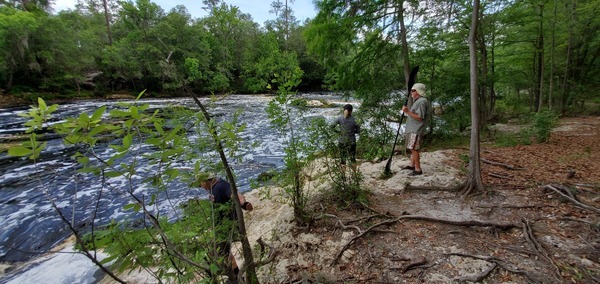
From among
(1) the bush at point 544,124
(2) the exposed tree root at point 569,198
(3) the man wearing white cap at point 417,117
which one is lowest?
(2) the exposed tree root at point 569,198

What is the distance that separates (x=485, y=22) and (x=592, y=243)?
25.8 feet

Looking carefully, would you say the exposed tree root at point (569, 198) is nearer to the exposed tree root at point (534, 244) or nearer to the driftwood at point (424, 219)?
the exposed tree root at point (534, 244)

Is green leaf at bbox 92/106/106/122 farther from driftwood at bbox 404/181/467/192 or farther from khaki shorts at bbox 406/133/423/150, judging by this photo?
khaki shorts at bbox 406/133/423/150

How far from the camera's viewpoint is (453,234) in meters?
3.54

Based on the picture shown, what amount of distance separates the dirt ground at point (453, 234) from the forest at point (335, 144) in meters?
0.03

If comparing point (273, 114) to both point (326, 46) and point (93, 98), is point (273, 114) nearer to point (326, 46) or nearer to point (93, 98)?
point (326, 46)

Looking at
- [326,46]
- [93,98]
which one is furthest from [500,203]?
[93,98]

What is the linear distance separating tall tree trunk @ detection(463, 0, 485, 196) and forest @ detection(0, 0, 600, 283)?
0.07 ft

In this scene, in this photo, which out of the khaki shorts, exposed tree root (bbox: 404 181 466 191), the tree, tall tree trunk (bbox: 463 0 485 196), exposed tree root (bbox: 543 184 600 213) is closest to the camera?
exposed tree root (bbox: 543 184 600 213)

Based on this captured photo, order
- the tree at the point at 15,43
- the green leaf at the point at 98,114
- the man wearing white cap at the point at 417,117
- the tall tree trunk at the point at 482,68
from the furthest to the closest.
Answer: the tree at the point at 15,43 < the tall tree trunk at the point at 482,68 < the man wearing white cap at the point at 417,117 < the green leaf at the point at 98,114

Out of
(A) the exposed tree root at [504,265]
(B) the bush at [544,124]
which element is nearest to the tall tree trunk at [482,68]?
(B) the bush at [544,124]

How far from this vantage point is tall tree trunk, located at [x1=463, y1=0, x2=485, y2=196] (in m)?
4.34

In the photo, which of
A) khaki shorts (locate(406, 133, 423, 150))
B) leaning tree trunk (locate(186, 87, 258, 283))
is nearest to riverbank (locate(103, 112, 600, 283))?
leaning tree trunk (locate(186, 87, 258, 283))

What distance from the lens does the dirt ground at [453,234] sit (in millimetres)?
2912
